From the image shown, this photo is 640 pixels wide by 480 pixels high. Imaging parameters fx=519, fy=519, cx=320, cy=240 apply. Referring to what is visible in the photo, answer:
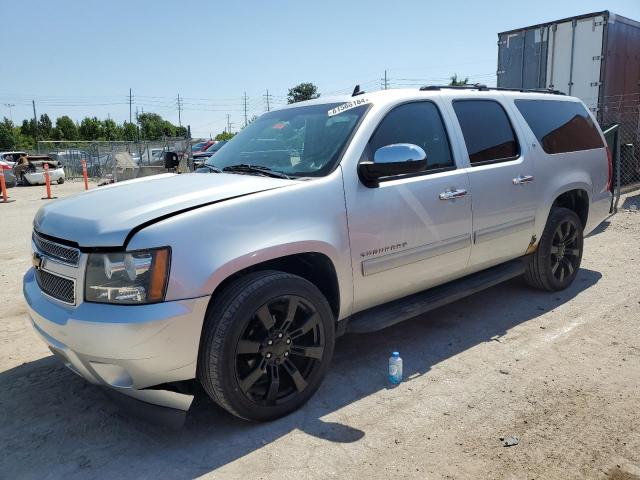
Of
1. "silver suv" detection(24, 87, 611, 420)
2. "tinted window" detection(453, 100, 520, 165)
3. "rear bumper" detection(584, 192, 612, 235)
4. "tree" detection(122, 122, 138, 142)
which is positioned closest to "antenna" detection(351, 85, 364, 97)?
"silver suv" detection(24, 87, 611, 420)

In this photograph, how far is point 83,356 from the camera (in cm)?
261

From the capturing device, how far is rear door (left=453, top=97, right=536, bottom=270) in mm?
4016

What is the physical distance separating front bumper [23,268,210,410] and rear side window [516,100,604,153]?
3541 millimetres

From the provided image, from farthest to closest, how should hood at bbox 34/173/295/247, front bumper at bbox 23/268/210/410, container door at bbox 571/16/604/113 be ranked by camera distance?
1. container door at bbox 571/16/604/113
2. hood at bbox 34/173/295/247
3. front bumper at bbox 23/268/210/410

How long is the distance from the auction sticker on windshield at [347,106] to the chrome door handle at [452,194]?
0.85 meters

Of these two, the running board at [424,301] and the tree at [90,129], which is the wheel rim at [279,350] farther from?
the tree at [90,129]

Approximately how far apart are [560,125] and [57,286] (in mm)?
4498

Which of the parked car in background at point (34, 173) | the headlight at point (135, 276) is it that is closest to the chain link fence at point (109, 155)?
the parked car in background at point (34, 173)

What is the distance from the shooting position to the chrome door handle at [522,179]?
4297 mm

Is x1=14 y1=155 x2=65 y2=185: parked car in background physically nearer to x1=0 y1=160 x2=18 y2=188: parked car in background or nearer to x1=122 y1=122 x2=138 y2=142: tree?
x1=0 y1=160 x2=18 y2=188: parked car in background

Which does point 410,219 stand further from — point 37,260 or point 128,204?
point 37,260

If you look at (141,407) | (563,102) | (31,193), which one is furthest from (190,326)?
(31,193)

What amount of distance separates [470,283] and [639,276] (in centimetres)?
262

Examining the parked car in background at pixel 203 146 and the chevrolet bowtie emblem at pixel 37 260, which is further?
the parked car in background at pixel 203 146
